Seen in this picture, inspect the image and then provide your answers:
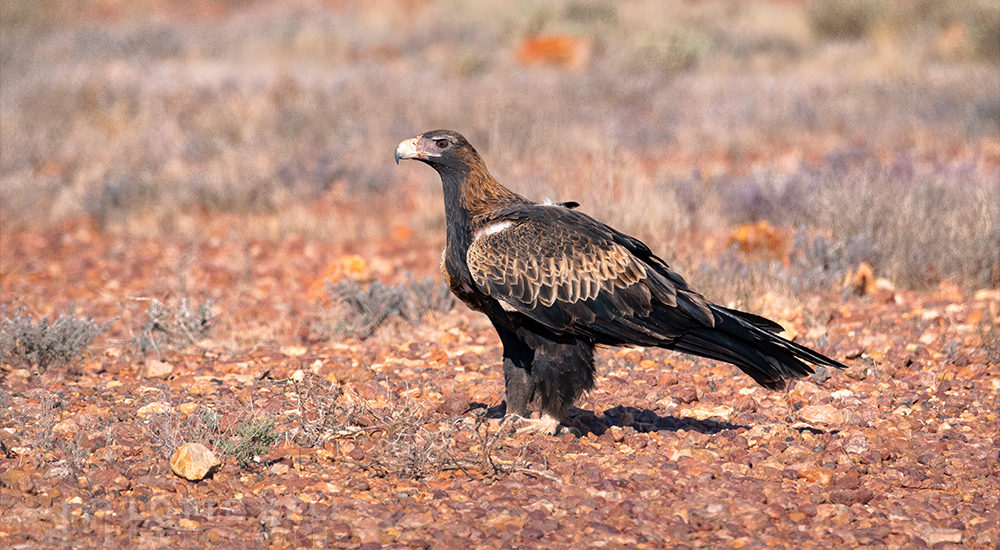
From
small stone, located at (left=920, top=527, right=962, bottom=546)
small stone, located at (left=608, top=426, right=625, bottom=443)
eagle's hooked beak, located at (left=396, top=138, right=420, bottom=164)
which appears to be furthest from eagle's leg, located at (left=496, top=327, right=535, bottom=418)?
small stone, located at (left=920, top=527, right=962, bottom=546)

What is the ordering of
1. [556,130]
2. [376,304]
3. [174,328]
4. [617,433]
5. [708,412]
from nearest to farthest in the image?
1. [617,433]
2. [708,412]
3. [174,328]
4. [376,304]
5. [556,130]

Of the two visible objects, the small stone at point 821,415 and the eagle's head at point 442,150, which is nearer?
the eagle's head at point 442,150

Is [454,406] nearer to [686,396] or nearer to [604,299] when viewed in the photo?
[604,299]

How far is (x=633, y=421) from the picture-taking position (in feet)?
18.4

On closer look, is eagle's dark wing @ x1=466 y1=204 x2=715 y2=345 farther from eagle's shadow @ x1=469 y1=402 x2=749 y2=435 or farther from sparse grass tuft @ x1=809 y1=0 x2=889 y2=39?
sparse grass tuft @ x1=809 y1=0 x2=889 y2=39

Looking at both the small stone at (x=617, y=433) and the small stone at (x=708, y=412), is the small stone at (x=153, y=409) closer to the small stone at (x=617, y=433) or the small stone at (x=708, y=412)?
the small stone at (x=617, y=433)

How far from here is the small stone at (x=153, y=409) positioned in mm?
5480

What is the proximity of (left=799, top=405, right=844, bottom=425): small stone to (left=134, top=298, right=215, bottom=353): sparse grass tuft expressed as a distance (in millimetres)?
4047

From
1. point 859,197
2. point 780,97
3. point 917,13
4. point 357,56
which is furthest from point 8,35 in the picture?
point 917,13

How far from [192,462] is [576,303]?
1.90 metres

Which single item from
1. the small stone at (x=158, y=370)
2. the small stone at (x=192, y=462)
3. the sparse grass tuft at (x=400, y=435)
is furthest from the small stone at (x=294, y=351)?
the small stone at (x=192, y=462)

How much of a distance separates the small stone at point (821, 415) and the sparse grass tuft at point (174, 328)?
13.3 feet

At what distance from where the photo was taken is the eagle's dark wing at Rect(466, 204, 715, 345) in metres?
4.95

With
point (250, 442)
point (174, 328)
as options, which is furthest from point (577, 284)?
point (174, 328)
